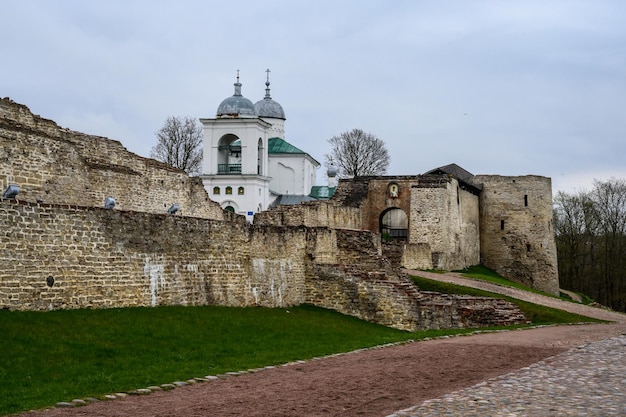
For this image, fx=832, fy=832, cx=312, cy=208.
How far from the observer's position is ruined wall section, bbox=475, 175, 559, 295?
54906 millimetres

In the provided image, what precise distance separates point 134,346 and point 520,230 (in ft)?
139

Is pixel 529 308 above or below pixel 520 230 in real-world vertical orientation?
below

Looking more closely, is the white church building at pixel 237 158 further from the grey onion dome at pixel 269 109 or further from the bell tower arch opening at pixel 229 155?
the grey onion dome at pixel 269 109

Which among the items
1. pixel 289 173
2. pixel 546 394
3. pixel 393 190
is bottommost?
pixel 546 394

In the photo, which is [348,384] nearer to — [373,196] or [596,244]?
[373,196]

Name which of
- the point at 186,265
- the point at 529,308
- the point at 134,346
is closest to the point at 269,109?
the point at 529,308

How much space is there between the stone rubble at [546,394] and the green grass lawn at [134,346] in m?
4.83

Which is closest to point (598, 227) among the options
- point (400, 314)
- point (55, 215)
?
point (400, 314)

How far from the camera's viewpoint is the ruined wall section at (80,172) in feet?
77.3

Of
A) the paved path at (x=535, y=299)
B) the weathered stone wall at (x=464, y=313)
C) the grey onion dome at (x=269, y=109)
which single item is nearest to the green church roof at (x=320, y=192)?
the grey onion dome at (x=269, y=109)

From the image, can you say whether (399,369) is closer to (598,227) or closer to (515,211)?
(515,211)

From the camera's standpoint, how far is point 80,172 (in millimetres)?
26203

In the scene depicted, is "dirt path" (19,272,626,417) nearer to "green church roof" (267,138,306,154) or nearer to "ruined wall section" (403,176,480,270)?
"ruined wall section" (403,176,480,270)

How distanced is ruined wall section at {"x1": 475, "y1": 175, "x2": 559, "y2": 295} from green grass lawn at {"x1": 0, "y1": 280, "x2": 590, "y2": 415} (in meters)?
34.6
